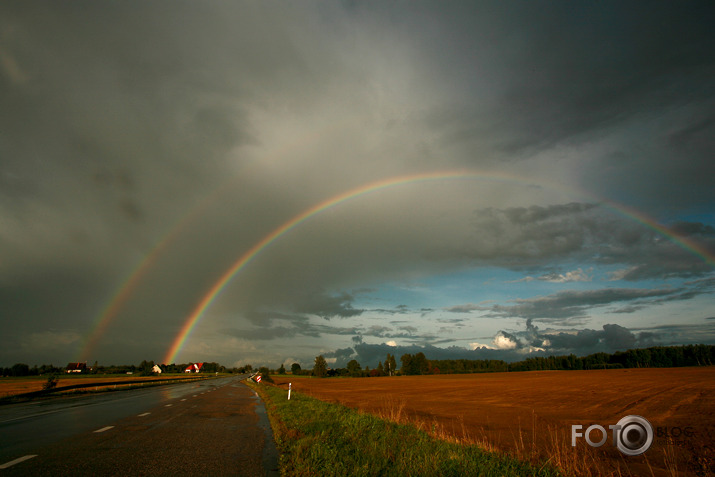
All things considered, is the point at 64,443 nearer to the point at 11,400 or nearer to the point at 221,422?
the point at 221,422

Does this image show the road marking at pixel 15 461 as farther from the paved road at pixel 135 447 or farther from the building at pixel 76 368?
the building at pixel 76 368

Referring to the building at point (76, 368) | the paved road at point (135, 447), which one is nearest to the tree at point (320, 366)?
the building at point (76, 368)

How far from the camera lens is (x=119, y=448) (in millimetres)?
9617

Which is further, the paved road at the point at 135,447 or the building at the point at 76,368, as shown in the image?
the building at the point at 76,368

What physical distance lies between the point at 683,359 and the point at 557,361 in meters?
49.0

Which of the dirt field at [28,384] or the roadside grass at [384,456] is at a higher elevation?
the dirt field at [28,384]

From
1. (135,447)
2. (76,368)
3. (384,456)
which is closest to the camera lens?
(384,456)

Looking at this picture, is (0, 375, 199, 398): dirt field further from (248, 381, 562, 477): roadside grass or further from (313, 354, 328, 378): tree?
(313, 354, 328, 378): tree

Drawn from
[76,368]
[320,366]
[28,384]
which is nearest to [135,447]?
[28,384]

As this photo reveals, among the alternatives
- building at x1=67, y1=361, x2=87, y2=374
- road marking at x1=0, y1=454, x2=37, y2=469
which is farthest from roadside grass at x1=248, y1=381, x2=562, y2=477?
building at x1=67, y1=361, x2=87, y2=374

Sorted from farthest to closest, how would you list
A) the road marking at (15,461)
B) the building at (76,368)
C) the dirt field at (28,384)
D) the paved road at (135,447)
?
the building at (76,368) → the dirt field at (28,384) → the paved road at (135,447) → the road marking at (15,461)

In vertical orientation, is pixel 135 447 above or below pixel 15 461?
below

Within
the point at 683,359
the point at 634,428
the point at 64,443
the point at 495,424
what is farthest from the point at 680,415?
the point at 683,359

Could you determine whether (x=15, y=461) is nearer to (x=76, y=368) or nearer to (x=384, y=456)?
(x=384, y=456)
